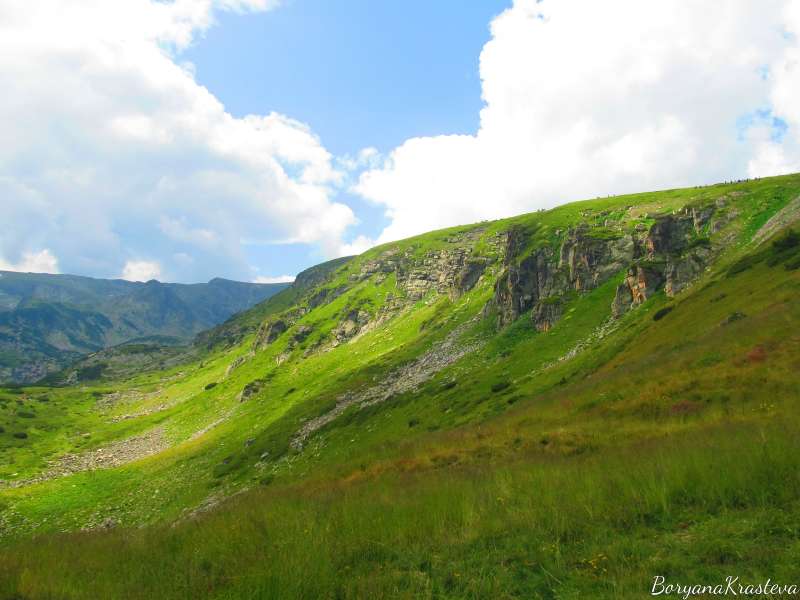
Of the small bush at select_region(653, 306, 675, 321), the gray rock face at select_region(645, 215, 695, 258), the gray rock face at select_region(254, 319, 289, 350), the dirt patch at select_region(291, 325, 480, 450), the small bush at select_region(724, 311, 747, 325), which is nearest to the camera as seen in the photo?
the small bush at select_region(724, 311, 747, 325)

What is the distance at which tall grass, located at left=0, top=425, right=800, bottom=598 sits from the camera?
686 cm

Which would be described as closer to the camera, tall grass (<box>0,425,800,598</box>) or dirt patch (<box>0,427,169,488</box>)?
tall grass (<box>0,425,800,598</box>)

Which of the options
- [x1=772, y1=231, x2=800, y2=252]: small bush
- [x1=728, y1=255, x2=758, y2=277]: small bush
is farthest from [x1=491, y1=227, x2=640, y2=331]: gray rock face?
[x1=772, y1=231, x2=800, y2=252]: small bush

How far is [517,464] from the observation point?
13.9m

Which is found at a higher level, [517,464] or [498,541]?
[498,541]

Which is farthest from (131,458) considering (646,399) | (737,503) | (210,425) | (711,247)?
(711,247)

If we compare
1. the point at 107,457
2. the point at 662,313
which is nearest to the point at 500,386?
the point at 662,313

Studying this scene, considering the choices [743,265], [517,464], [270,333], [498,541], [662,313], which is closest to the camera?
[498,541]

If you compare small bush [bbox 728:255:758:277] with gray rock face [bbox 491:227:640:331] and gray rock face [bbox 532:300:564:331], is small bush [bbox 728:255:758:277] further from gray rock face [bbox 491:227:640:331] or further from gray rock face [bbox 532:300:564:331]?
gray rock face [bbox 491:227:640:331]

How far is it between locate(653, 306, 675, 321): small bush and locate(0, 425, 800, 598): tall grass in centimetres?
3789

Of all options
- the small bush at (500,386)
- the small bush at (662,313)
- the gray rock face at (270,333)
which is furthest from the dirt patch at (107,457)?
the small bush at (662,313)

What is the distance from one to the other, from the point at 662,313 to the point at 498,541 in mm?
45820

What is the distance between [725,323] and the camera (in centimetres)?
3170

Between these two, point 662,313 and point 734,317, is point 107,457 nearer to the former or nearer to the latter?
point 662,313
